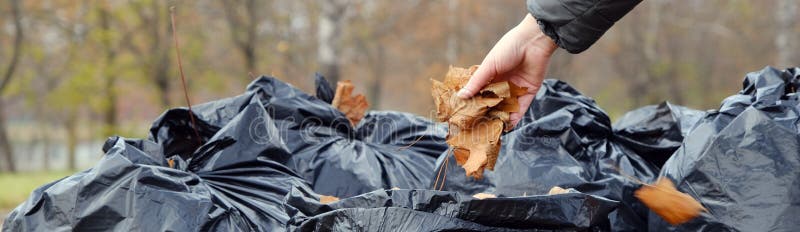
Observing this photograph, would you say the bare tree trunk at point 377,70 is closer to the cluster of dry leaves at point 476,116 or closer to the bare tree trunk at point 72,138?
the bare tree trunk at point 72,138

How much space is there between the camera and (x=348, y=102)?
122 inches

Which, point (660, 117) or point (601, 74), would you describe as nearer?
point (660, 117)

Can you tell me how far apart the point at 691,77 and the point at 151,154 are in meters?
23.2

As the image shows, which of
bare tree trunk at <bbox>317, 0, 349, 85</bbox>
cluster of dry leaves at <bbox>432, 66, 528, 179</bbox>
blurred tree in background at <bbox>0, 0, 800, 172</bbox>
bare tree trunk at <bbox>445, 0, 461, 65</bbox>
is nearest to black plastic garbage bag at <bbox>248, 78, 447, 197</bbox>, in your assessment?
cluster of dry leaves at <bbox>432, 66, 528, 179</bbox>

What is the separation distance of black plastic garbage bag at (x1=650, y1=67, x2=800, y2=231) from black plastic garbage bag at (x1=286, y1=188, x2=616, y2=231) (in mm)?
282

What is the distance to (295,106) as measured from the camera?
277 cm

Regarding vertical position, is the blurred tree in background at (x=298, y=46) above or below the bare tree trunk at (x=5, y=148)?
above

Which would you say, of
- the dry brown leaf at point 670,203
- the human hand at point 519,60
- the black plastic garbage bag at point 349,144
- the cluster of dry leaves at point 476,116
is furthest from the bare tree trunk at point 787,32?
the cluster of dry leaves at point 476,116

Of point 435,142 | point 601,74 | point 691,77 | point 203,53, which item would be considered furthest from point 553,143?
point 601,74

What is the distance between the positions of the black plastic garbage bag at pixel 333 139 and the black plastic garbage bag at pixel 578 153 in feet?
0.92

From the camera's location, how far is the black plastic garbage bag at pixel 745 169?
167 centimetres

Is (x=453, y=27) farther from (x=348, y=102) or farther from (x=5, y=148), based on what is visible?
(x=348, y=102)

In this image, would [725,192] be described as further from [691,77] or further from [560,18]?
[691,77]

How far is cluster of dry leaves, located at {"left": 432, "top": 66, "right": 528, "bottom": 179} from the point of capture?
5.77ft
